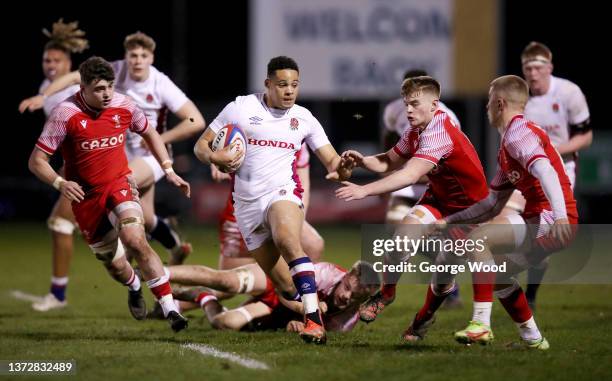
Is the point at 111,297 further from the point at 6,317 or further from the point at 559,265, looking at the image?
the point at 559,265

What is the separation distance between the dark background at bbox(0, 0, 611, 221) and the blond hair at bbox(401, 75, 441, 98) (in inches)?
656

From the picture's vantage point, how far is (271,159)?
7258mm

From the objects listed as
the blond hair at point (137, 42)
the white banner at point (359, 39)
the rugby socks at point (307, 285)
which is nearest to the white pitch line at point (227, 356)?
the rugby socks at point (307, 285)

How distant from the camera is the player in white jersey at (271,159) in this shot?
7172 mm

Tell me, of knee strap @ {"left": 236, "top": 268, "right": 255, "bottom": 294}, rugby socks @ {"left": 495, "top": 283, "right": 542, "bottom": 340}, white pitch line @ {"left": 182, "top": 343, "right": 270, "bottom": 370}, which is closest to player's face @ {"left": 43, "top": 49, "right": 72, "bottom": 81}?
knee strap @ {"left": 236, "top": 268, "right": 255, "bottom": 294}

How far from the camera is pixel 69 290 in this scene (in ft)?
35.8

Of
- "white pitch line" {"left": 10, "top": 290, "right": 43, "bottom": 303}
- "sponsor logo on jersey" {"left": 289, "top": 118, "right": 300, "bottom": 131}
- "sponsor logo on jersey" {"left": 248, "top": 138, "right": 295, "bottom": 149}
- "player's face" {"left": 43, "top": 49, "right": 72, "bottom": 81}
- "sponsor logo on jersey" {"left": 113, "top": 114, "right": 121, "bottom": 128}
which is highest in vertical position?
"player's face" {"left": 43, "top": 49, "right": 72, "bottom": 81}

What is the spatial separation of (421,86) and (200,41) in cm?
2137

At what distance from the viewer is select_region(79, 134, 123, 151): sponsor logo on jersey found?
7676 millimetres

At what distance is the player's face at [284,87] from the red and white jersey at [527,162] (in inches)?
59.8

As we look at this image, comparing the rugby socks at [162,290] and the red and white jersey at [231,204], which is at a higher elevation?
the red and white jersey at [231,204]

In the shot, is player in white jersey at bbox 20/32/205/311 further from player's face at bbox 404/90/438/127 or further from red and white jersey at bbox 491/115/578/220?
red and white jersey at bbox 491/115/578/220

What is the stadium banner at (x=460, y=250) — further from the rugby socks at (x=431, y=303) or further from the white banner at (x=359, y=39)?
the white banner at (x=359, y=39)

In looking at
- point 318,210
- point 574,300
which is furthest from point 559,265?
point 318,210
